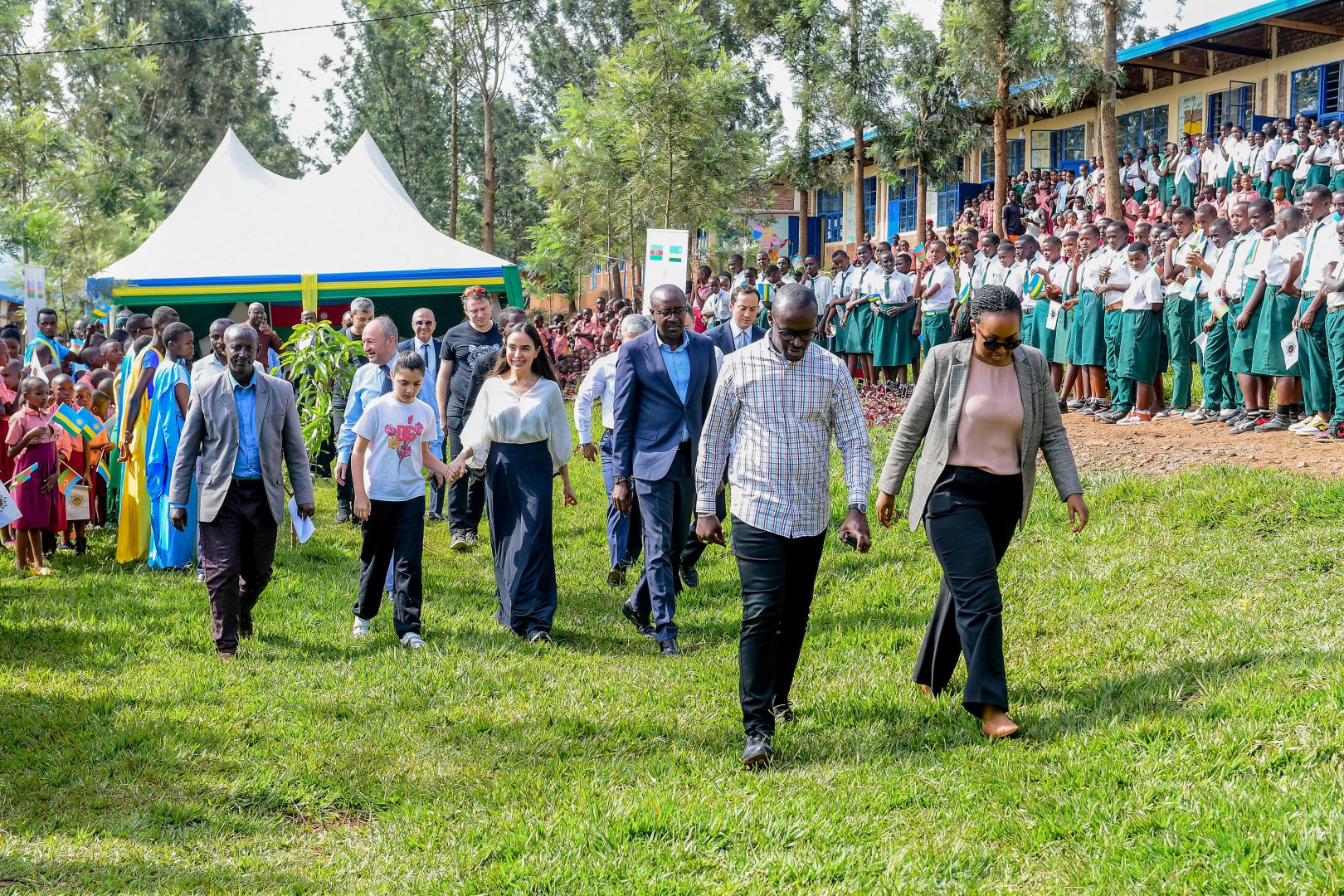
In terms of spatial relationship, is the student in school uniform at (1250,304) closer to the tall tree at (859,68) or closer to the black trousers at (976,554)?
the black trousers at (976,554)

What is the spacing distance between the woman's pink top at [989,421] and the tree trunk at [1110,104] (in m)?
16.9

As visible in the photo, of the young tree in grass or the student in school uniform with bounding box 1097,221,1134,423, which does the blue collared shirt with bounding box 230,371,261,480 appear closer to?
the student in school uniform with bounding box 1097,221,1134,423

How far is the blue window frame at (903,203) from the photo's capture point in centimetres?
3941

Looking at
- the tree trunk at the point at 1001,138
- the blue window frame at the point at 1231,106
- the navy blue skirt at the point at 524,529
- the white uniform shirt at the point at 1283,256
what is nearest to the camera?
→ the navy blue skirt at the point at 524,529

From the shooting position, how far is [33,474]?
33.4 ft

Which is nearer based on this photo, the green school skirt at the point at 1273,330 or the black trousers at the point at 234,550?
the black trousers at the point at 234,550

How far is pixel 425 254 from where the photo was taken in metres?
21.3

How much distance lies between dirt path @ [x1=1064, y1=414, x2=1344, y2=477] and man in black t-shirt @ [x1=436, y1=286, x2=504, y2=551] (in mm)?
5169

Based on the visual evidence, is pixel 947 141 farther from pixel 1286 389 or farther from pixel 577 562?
pixel 577 562

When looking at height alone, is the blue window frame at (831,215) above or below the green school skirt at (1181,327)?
above

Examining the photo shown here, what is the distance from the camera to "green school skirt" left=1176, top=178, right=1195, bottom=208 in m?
24.5

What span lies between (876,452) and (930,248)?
454 cm

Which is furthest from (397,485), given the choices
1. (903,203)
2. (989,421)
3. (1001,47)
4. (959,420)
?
(903,203)

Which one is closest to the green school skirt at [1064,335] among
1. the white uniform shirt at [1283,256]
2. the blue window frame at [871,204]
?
the white uniform shirt at [1283,256]
